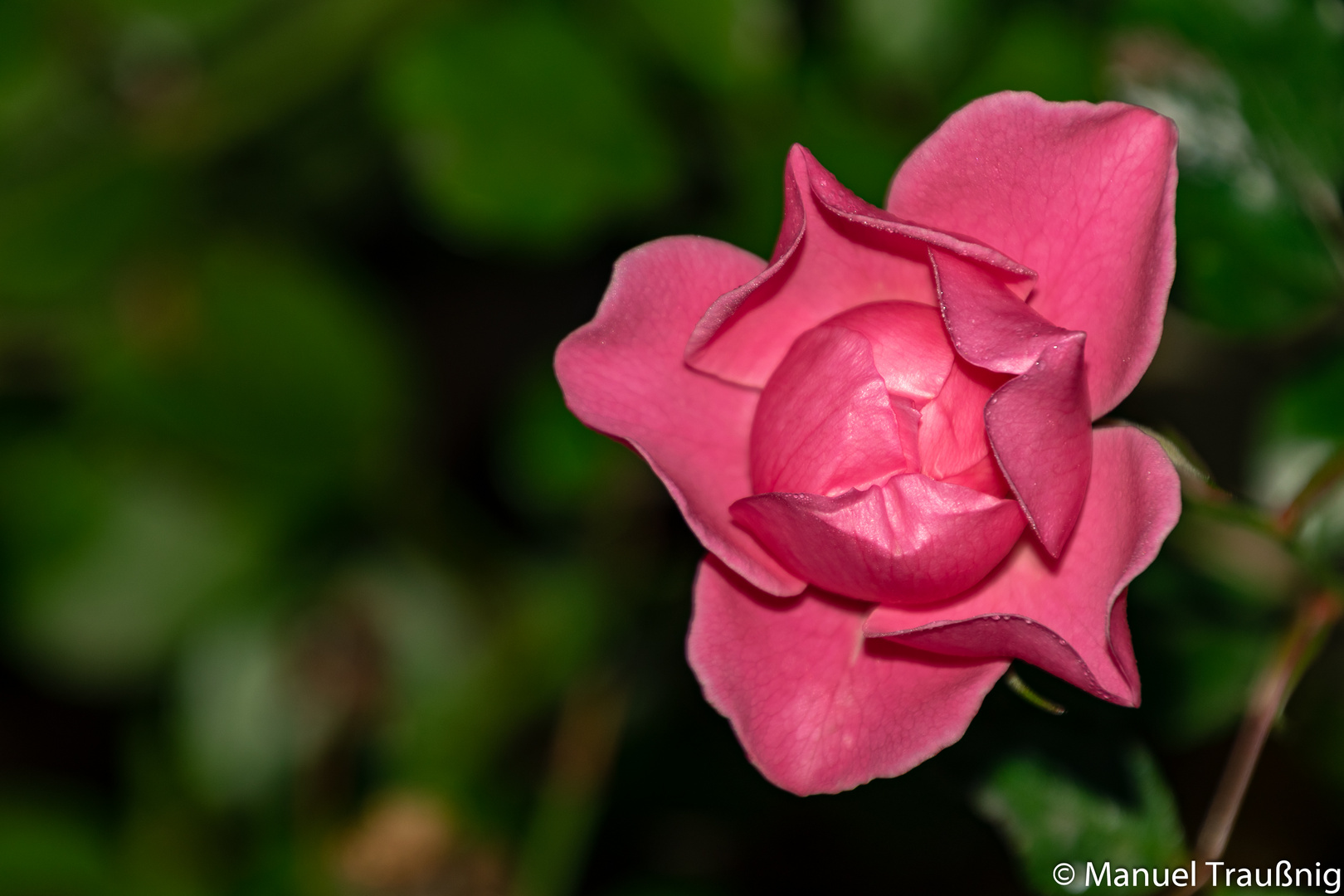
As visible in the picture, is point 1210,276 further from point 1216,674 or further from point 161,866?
point 161,866

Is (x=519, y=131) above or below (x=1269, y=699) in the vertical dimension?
above

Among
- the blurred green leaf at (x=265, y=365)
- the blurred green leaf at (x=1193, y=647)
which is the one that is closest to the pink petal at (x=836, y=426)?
the blurred green leaf at (x=1193, y=647)

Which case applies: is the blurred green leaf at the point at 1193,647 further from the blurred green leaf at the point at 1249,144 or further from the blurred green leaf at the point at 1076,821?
the blurred green leaf at the point at 1249,144

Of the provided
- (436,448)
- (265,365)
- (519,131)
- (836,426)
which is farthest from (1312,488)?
(436,448)

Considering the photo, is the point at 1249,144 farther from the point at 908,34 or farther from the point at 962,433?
the point at 962,433

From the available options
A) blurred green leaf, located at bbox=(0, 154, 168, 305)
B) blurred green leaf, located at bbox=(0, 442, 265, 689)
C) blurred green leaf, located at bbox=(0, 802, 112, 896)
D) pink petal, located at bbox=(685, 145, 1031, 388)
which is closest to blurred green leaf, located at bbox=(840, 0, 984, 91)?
pink petal, located at bbox=(685, 145, 1031, 388)

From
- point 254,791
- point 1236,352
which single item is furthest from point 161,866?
point 1236,352

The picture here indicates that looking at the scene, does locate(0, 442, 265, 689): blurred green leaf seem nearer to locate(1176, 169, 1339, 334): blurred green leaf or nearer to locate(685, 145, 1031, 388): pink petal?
locate(685, 145, 1031, 388): pink petal

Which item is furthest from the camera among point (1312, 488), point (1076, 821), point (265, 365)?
point (265, 365)
